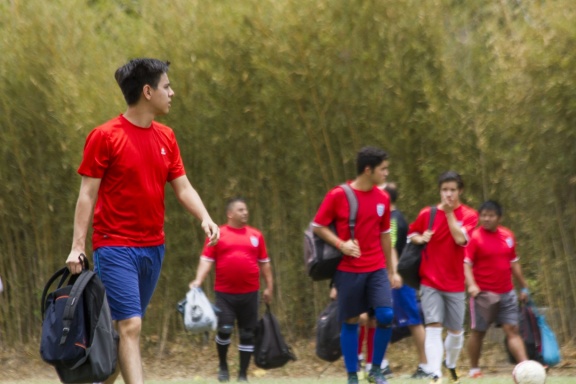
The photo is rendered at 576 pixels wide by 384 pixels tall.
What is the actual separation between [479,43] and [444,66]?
441mm

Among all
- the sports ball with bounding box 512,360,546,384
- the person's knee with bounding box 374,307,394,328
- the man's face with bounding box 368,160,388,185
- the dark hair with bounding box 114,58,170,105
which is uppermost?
the dark hair with bounding box 114,58,170,105

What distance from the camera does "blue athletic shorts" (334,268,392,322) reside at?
7.07 meters

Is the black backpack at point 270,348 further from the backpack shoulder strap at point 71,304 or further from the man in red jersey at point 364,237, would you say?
the backpack shoulder strap at point 71,304

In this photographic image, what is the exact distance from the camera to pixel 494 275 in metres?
8.51

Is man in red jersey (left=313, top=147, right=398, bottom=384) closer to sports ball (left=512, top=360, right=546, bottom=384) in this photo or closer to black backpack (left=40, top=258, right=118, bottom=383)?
sports ball (left=512, top=360, right=546, bottom=384)

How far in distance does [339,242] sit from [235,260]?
2194mm

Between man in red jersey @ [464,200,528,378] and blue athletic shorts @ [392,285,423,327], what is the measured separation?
19.8 inches

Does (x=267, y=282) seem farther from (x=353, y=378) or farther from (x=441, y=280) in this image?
(x=353, y=378)

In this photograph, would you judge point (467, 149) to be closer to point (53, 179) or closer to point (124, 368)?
point (53, 179)

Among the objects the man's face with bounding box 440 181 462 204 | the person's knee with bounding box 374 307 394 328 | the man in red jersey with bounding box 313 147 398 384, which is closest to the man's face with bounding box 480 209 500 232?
the man's face with bounding box 440 181 462 204

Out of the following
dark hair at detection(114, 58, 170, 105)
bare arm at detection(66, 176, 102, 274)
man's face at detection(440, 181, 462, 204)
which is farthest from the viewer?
man's face at detection(440, 181, 462, 204)

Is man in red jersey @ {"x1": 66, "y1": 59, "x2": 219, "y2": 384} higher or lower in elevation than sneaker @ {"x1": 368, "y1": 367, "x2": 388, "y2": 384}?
higher

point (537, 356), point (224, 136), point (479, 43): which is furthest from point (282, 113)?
point (537, 356)

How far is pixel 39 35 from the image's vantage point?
35.3 ft
